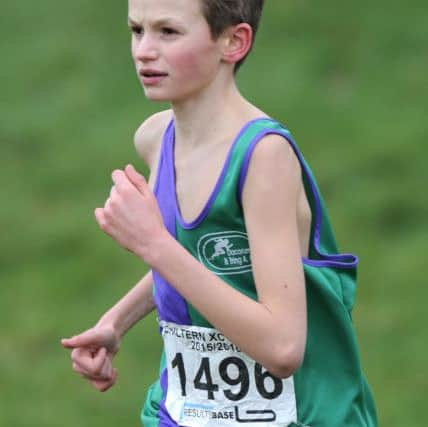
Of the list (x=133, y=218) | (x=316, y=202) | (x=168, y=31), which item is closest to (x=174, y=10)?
(x=168, y=31)

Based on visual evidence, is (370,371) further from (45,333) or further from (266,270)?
(266,270)

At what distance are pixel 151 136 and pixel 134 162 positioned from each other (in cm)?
603

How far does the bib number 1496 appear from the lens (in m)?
4.68

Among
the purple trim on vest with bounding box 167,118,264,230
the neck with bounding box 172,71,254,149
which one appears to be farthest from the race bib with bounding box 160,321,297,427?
the neck with bounding box 172,71,254,149

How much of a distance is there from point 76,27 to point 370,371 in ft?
16.6

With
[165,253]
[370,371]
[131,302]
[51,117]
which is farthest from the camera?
[51,117]

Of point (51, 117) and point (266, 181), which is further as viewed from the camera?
point (51, 117)

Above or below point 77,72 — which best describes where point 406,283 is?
below

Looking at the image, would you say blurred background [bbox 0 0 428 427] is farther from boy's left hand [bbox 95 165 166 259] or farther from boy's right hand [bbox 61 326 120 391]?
boy's left hand [bbox 95 165 166 259]

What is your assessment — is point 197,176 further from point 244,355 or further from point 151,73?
point 244,355

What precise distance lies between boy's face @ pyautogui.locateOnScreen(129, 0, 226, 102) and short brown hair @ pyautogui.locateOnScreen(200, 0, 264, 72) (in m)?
0.02

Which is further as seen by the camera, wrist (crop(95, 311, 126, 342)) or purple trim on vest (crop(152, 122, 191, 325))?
wrist (crop(95, 311, 126, 342))

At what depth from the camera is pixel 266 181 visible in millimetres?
4375

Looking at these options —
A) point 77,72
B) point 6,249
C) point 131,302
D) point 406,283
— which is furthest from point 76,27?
point 131,302
